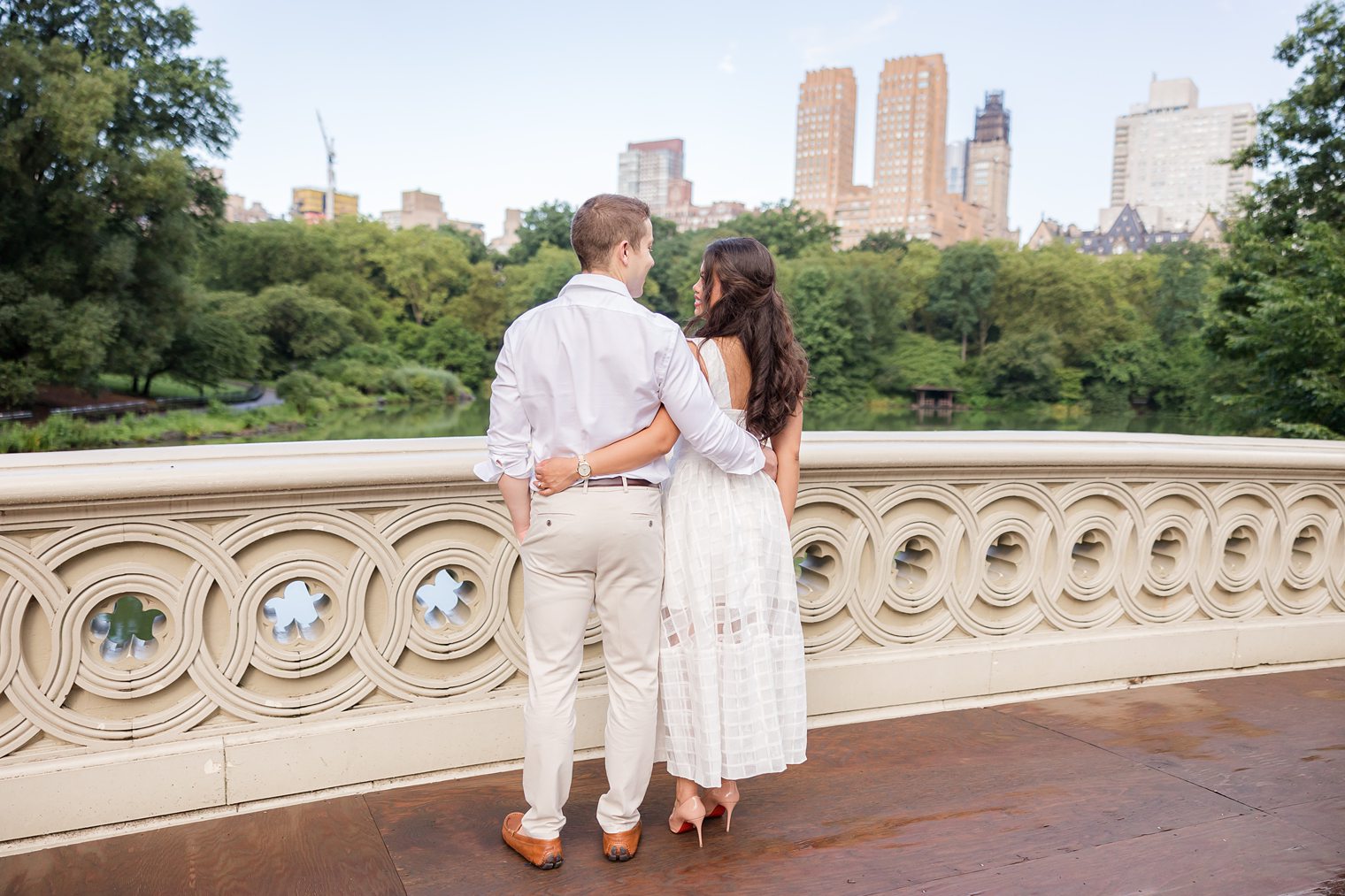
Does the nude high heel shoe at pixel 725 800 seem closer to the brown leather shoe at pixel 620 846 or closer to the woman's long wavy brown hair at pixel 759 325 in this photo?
the brown leather shoe at pixel 620 846

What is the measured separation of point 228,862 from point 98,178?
2706cm

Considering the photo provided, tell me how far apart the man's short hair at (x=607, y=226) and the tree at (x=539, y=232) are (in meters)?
82.8

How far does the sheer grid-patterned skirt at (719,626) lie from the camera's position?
2.49 meters

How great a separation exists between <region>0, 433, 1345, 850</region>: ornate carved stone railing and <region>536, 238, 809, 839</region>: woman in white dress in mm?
683

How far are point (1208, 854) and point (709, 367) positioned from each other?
1.70m

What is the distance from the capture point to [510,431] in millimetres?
2346

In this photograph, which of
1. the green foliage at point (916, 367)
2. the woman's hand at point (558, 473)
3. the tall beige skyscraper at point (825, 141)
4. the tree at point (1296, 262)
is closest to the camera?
the woman's hand at point (558, 473)

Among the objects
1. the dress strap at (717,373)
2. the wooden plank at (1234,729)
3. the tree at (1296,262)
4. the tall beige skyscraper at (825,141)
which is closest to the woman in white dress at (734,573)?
the dress strap at (717,373)

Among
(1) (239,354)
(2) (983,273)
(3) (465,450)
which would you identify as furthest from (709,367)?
(2) (983,273)

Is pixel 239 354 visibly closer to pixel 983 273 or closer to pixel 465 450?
pixel 465 450

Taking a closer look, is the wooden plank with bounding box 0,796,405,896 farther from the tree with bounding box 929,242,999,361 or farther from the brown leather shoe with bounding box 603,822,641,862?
the tree with bounding box 929,242,999,361

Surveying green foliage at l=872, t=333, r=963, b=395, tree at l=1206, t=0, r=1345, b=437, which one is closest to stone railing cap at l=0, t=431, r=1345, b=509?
tree at l=1206, t=0, r=1345, b=437

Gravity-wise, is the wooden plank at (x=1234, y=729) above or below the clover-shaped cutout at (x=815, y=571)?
below

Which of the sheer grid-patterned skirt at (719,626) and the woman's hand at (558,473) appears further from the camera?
the sheer grid-patterned skirt at (719,626)
